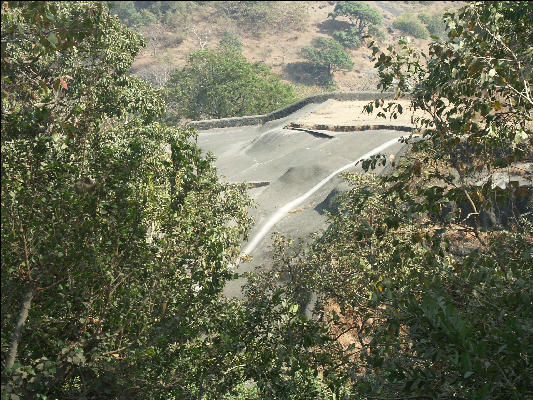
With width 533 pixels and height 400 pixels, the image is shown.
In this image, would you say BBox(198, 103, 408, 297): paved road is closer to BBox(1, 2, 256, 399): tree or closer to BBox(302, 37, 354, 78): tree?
BBox(1, 2, 256, 399): tree

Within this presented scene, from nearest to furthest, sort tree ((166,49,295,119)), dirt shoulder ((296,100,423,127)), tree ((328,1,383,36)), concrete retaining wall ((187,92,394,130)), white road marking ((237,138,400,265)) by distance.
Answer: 1. white road marking ((237,138,400,265))
2. dirt shoulder ((296,100,423,127))
3. concrete retaining wall ((187,92,394,130))
4. tree ((166,49,295,119))
5. tree ((328,1,383,36))

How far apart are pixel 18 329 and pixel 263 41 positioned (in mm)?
86807

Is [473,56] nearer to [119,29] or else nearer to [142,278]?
[142,278]

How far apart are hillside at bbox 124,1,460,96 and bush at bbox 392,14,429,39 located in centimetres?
110

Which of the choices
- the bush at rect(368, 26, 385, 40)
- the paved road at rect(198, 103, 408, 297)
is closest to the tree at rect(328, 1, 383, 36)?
the bush at rect(368, 26, 385, 40)

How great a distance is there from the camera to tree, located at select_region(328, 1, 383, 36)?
8700cm

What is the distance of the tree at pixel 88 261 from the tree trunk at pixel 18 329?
12 millimetres

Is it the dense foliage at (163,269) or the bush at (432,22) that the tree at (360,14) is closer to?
the bush at (432,22)

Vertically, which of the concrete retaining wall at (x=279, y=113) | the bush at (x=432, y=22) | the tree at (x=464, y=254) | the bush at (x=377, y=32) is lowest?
the bush at (x=432, y=22)

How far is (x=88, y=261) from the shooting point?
18.9ft

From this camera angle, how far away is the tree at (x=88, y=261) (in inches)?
212

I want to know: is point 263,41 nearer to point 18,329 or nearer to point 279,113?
point 279,113

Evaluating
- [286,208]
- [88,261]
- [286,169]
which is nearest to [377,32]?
[286,169]

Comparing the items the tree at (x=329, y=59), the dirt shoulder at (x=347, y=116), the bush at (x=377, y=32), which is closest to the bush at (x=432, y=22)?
the bush at (x=377, y=32)
